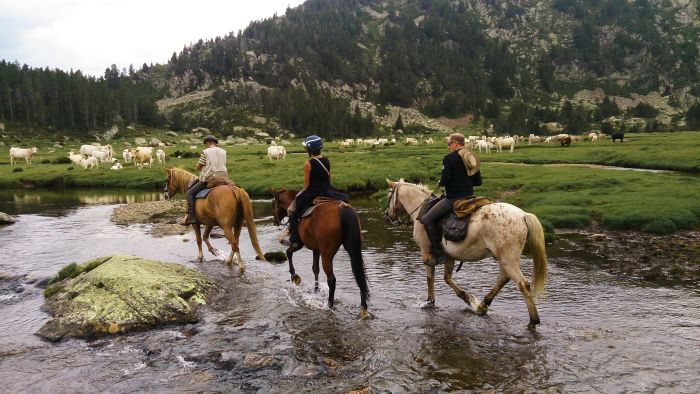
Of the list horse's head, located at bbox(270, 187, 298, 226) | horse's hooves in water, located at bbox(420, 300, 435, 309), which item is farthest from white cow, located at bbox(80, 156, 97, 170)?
horse's hooves in water, located at bbox(420, 300, 435, 309)

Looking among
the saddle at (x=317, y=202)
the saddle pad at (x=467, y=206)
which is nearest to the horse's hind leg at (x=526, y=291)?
the saddle pad at (x=467, y=206)

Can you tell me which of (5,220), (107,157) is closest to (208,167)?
(5,220)

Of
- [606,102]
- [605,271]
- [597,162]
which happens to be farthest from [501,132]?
[605,271]

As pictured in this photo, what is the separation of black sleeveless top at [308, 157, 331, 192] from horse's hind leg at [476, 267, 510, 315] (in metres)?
5.12

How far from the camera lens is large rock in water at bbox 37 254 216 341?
424 inches

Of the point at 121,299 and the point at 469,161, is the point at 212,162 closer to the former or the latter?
the point at 121,299

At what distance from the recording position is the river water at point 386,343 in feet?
27.0

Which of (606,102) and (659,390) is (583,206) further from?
(606,102)

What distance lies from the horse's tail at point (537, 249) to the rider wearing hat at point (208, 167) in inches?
439

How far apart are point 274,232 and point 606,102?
638ft

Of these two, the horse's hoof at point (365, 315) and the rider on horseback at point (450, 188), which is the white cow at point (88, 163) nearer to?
the horse's hoof at point (365, 315)

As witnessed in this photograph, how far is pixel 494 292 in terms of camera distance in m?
11.5

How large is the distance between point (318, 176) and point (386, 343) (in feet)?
16.3

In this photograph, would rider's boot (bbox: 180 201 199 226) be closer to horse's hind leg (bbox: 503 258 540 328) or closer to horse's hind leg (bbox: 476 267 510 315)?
horse's hind leg (bbox: 476 267 510 315)
